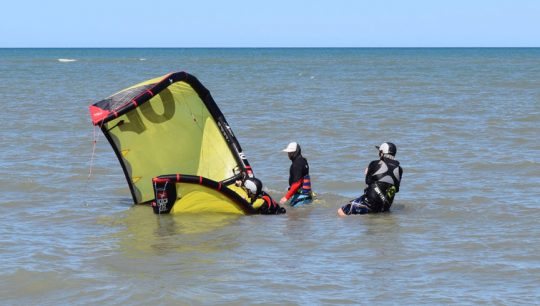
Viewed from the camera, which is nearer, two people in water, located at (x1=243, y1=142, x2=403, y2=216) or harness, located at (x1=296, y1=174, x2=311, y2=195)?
two people in water, located at (x1=243, y1=142, x2=403, y2=216)

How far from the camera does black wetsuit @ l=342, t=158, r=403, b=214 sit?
14.3 meters

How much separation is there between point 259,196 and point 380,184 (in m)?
1.96

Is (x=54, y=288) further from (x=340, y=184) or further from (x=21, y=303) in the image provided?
(x=340, y=184)

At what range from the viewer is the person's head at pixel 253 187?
14.3 m

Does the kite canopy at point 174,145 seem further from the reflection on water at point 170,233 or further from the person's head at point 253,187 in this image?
the reflection on water at point 170,233

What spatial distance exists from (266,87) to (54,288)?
1649 inches

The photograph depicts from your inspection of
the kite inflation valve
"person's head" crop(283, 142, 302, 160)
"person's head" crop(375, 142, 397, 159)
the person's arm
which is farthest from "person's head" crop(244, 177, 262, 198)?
"person's head" crop(375, 142, 397, 159)

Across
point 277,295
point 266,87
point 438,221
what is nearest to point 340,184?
point 438,221

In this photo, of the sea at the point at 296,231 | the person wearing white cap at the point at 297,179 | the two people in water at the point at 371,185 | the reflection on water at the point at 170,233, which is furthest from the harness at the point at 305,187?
the reflection on water at the point at 170,233

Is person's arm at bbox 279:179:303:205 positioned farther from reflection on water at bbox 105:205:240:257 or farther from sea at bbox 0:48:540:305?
reflection on water at bbox 105:205:240:257

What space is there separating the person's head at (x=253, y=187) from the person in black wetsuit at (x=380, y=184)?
1394mm

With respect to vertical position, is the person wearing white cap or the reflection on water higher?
the person wearing white cap

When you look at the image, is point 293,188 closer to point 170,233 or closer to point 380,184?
point 380,184

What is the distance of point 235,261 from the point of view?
11.4m
